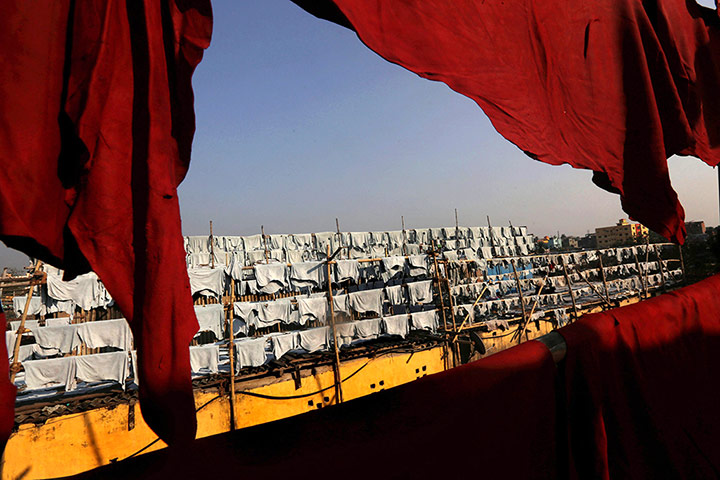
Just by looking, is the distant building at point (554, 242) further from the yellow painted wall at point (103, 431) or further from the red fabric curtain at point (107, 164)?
the red fabric curtain at point (107, 164)

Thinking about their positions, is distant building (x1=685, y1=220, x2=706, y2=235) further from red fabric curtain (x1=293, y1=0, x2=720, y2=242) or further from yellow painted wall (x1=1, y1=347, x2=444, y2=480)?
red fabric curtain (x1=293, y1=0, x2=720, y2=242)

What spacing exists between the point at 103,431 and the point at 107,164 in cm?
1074

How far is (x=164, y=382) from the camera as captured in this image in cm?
71

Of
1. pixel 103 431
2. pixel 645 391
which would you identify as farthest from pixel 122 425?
pixel 645 391

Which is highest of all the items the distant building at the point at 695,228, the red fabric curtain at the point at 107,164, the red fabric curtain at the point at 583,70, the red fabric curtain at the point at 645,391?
the distant building at the point at 695,228

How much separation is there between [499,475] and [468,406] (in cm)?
22

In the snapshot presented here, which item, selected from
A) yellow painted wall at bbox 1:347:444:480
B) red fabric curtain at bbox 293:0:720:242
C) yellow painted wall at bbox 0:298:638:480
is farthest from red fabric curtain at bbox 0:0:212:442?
yellow painted wall at bbox 1:347:444:480

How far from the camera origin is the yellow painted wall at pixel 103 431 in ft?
26.2

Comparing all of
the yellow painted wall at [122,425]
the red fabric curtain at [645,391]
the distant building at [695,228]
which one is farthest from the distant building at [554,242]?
the red fabric curtain at [645,391]

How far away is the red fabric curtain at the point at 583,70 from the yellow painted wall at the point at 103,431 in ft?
33.2

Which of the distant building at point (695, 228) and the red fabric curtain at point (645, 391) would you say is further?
the distant building at point (695, 228)

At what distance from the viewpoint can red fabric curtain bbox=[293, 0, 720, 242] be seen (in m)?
1.08

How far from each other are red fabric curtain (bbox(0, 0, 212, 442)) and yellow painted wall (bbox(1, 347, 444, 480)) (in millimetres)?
9571

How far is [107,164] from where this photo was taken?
2.40ft
